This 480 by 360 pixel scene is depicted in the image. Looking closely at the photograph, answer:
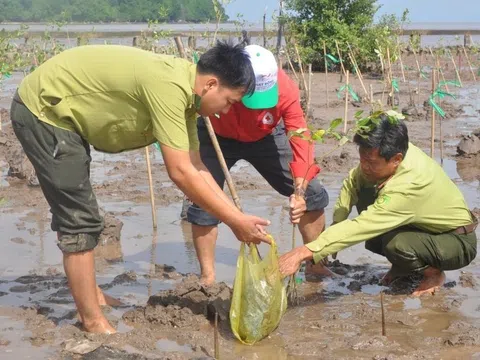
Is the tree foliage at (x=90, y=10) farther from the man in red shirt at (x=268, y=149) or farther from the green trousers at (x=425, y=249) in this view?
the green trousers at (x=425, y=249)

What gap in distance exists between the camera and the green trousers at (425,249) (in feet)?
15.6

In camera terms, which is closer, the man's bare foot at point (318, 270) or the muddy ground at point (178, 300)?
the muddy ground at point (178, 300)

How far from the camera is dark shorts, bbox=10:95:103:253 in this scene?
3900mm

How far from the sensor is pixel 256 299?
13.5ft

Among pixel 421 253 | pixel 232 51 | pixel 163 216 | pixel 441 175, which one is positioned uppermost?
pixel 232 51

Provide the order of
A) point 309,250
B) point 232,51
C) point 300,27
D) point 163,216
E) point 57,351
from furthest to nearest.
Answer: point 300,27 → point 163,216 → point 309,250 → point 57,351 → point 232,51

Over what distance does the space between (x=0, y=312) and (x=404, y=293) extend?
96.0 inches

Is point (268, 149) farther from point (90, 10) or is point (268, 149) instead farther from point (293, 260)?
point (90, 10)

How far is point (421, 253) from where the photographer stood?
4.78m

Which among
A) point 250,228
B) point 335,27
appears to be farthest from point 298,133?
point 335,27

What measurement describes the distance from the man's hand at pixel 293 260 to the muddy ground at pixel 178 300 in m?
0.37

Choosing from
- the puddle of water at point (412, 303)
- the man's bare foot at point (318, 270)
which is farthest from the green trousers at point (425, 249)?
the man's bare foot at point (318, 270)

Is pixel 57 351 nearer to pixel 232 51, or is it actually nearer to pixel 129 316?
pixel 129 316

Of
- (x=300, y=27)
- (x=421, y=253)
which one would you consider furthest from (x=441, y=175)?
(x=300, y=27)
